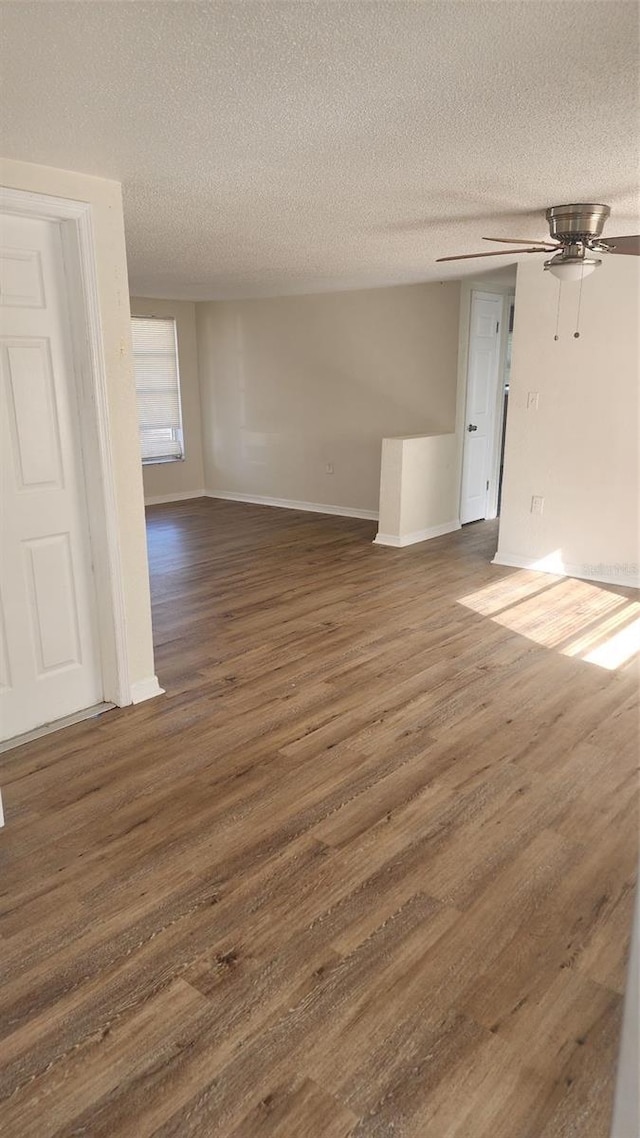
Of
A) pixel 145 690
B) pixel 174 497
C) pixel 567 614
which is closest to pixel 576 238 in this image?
pixel 567 614

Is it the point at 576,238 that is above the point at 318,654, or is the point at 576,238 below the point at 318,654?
above

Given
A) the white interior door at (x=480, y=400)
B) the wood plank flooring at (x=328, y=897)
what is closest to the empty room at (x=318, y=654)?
the wood plank flooring at (x=328, y=897)

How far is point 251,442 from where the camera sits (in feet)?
27.2

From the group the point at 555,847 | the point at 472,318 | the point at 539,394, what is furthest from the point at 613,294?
the point at 555,847

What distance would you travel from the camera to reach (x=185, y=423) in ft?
28.1

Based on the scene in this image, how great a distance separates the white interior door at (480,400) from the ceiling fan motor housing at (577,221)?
3.02 metres

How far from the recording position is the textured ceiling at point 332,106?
1.59 metres

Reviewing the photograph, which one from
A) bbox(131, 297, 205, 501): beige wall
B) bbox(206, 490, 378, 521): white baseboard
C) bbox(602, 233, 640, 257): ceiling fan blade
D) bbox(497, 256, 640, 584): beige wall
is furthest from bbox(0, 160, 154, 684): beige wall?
bbox(131, 297, 205, 501): beige wall

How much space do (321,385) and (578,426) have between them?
3.17 m

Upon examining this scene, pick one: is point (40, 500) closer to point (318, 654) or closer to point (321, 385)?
point (318, 654)

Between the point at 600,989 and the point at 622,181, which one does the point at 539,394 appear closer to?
the point at 622,181

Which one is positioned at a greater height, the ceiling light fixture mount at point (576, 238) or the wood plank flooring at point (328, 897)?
the ceiling light fixture mount at point (576, 238)

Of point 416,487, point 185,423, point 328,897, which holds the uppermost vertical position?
point 185,423

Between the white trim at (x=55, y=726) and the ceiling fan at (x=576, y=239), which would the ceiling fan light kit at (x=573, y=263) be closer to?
the ceiling fan at (x=576, y=239)
